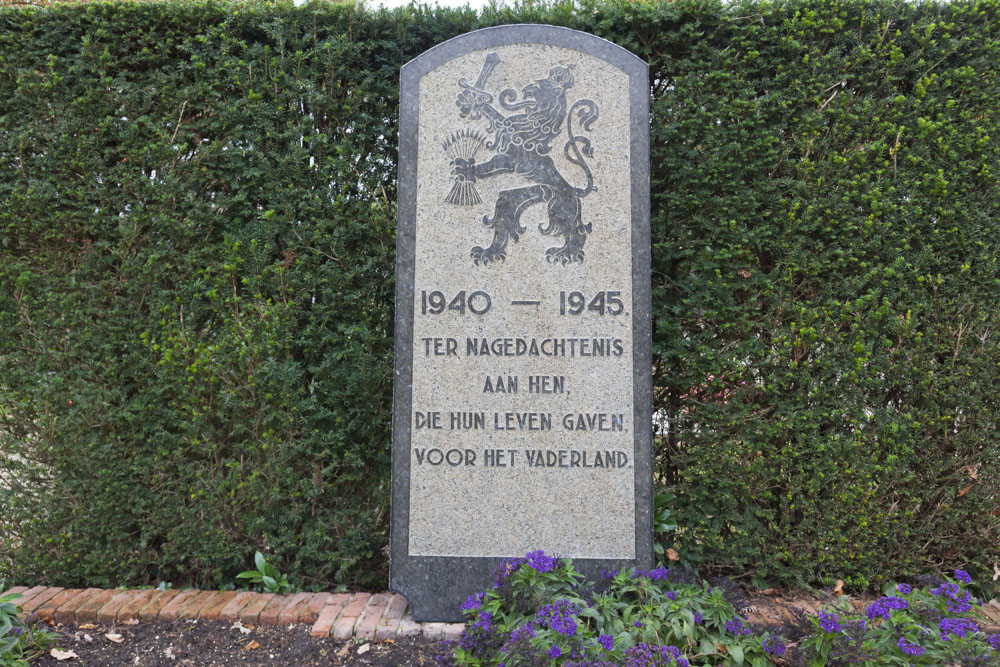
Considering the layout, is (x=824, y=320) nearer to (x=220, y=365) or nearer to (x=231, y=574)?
(x=220, y=365)

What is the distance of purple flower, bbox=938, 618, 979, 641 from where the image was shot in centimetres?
Answer: 246

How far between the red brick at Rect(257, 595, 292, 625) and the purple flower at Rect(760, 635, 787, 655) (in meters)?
2.36

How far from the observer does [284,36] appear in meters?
3.57

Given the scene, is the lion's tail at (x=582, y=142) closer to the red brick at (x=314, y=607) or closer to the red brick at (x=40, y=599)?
the red brick at (x=314, y=607)

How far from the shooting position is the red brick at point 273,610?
126 inches

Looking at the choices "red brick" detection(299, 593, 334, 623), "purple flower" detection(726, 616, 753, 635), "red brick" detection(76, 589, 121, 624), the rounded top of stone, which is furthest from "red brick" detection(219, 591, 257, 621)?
the rounded top of stone

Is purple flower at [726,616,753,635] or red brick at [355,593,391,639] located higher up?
purple flower at [726,616,753,635]

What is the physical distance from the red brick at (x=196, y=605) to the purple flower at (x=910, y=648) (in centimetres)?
328

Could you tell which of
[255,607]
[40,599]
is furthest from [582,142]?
[40,599]

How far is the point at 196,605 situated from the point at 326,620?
769 millimetres

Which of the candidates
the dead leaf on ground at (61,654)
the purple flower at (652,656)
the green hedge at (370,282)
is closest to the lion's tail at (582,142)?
the green hedge at (370,282)

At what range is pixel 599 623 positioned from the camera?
2717 millimetres

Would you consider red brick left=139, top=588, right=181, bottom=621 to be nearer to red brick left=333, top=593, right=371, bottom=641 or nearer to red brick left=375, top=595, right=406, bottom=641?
red brick left=333, top=593, right=371, bottom=641

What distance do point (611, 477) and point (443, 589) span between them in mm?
1031
